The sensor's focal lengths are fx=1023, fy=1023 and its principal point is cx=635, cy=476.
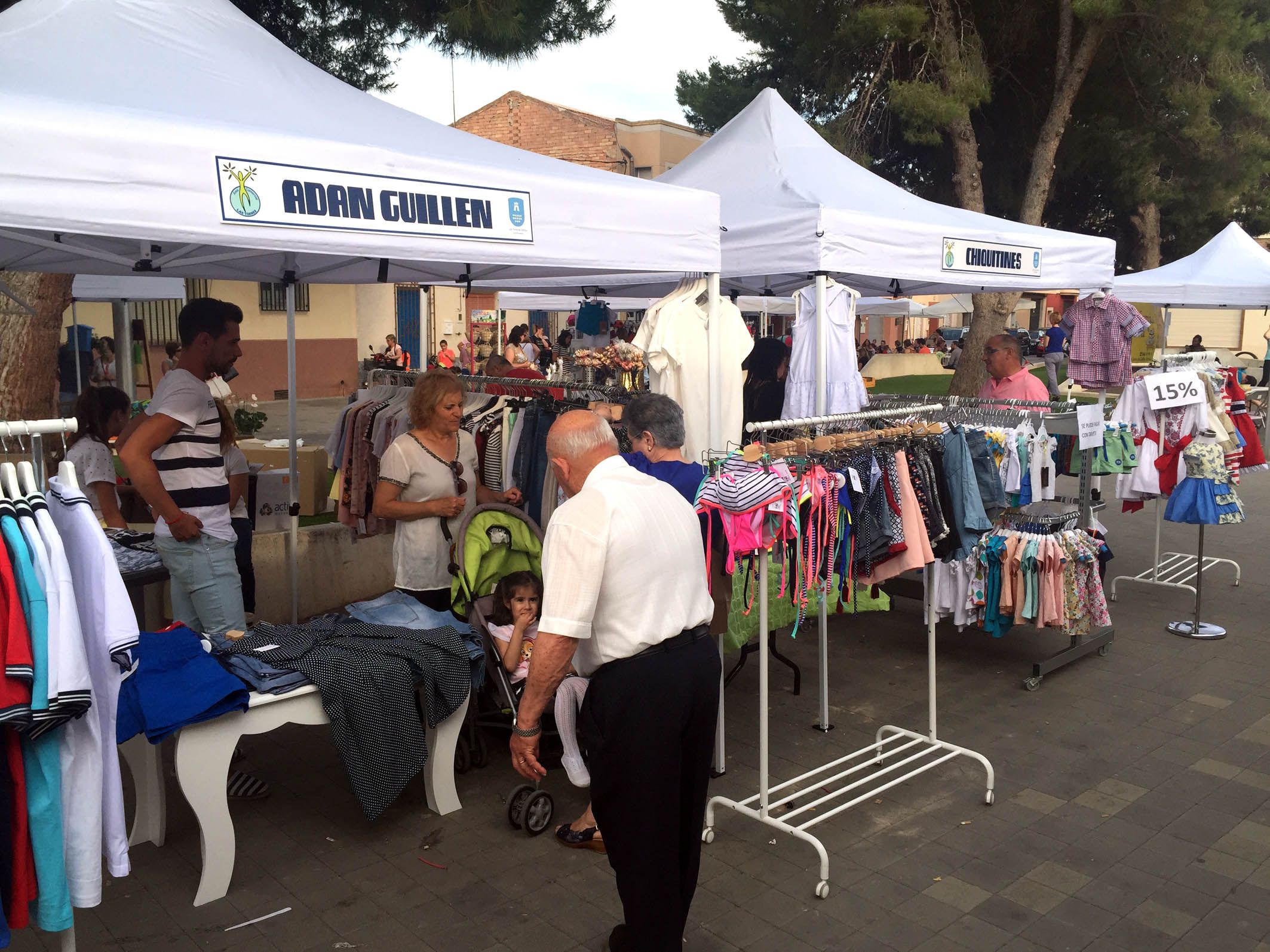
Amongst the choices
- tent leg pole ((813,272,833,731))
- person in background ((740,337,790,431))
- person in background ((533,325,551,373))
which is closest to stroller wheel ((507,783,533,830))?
tent leg pole ((813,272,833,731))

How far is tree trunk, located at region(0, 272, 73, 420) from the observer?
790 cm

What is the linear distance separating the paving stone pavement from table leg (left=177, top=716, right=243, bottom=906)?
9 cm

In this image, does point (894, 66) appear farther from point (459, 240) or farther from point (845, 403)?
point (459, 240)

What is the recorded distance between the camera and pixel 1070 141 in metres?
19.5

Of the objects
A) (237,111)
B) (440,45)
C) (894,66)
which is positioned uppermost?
(894,66)

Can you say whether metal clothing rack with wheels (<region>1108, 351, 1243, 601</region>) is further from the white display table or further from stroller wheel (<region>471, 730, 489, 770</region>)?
the white display table

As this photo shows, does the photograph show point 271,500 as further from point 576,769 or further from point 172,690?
point 576,769

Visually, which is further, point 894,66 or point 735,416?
point 894,66

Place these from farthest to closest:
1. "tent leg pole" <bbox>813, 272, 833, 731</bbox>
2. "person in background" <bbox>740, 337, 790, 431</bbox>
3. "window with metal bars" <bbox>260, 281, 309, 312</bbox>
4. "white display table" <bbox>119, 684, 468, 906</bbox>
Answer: "window with metal bars" <bbox>260, 281, 309, 312</bbox>
"person in background" <bbox>740, 337, 790, 431</bbox>
"tent leg pole" <bbox>813, 272, 833, 731</bbox>
"white display table" <bbox>119, 684, 468, 906</bbox>

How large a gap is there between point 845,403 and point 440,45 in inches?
252

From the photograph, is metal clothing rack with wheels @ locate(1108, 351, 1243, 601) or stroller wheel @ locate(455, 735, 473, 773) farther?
metal clothing rack with wheels @ locate(1108, 351, 1243, 601)

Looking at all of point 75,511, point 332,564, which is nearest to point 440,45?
point 332,564

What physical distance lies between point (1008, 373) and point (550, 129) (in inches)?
1291

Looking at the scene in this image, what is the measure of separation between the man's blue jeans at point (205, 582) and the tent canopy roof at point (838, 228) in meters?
2.83
